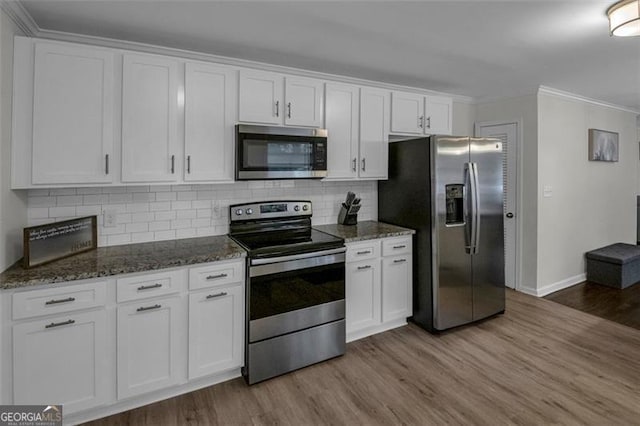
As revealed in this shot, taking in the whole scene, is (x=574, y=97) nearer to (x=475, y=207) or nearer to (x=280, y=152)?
(x=475, y=207)

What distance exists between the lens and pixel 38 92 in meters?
2.05

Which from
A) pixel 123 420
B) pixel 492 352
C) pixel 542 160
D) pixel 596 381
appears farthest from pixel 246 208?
pixel 542 160

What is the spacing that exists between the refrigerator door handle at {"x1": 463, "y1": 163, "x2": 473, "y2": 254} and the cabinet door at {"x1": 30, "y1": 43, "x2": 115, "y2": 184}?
2.85m

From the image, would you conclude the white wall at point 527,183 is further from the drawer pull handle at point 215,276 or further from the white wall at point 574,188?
the drawer pull handle at point 215,276

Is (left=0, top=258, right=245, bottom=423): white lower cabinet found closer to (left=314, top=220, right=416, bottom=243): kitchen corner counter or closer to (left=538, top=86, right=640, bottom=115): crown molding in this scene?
(left=314, top=220, right=416, bottom=243): kitchen corner counter

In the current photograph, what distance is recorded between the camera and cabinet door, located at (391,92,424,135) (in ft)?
11.2

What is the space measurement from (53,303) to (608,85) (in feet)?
17.6

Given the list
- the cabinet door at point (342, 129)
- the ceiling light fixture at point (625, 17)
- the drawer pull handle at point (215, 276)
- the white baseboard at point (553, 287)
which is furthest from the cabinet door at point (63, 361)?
the white baseboard at point (553, 287)

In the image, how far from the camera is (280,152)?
2781 millimetres

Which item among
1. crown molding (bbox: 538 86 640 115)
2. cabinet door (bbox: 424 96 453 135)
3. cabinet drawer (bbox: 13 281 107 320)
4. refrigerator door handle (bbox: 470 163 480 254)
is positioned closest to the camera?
cabinet drawer (bbox: 13 281 107 320)

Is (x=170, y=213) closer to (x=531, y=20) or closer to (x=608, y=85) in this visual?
(x=531, y=20)

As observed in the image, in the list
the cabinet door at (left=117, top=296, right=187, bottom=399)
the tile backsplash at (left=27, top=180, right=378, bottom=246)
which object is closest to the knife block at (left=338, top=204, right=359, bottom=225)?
the tile backsplash at (left=27, top=180, right=378, bottom=246)

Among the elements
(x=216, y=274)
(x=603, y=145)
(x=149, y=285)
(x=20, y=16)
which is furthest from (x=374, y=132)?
(x=603, y=145)

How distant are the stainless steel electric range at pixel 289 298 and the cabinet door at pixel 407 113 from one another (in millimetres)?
1399
